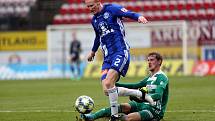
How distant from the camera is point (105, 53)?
37.8ft

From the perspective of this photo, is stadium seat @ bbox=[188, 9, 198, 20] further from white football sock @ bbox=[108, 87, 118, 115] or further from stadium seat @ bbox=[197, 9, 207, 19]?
white football sock @ bbox=[108, 87, 118, 115]

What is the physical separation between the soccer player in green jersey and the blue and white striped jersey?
0.71 meters

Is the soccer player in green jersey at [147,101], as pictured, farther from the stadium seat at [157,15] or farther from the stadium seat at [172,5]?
the stadium seat at [157,15]

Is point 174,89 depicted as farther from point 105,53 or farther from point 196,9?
point 196,9

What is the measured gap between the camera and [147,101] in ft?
35.3

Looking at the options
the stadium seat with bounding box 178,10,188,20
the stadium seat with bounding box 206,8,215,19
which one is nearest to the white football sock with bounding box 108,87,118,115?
the stadium seat with bounding box 206,8,215,19

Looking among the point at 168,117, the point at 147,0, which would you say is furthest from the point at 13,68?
the point at 168,117

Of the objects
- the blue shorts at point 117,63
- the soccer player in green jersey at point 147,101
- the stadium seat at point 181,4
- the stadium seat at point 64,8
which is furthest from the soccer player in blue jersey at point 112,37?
the stadium seat at point 64,8

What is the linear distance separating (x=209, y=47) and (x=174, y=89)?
12444mm

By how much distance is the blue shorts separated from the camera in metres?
11.2

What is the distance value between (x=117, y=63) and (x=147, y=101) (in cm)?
91

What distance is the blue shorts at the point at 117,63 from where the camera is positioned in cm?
1120

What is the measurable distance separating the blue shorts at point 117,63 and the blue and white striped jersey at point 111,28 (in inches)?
3.5

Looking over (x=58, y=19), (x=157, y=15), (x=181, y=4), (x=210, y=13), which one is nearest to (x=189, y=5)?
(x=181, y=4)
